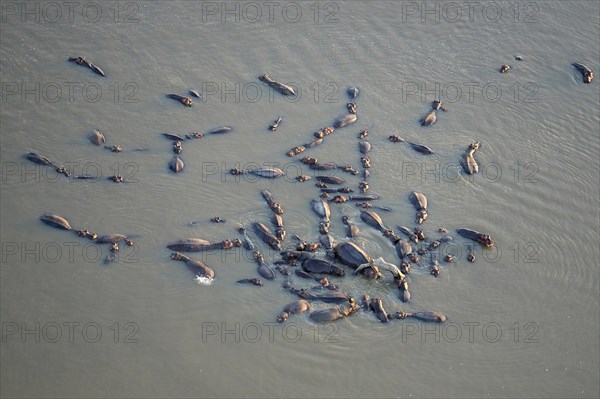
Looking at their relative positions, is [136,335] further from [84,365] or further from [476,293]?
[476,293]

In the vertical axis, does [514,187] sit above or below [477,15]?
below

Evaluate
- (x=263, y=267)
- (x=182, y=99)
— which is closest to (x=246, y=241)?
(x=263, y=267)

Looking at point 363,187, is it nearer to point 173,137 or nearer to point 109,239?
point 173,137

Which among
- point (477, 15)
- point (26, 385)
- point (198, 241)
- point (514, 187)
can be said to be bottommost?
point (26, 385)

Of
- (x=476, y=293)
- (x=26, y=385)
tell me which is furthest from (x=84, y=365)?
(x=476, y=293)

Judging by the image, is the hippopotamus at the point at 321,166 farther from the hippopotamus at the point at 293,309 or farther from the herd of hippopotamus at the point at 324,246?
the hippopotamus at the point at 293,309

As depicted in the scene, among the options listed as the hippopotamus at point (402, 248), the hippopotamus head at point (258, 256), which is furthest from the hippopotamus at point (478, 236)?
the hippopotamus head at point (258, 256)

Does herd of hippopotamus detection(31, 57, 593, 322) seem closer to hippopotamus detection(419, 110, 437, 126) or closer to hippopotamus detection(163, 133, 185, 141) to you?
hippopotamus detection(163, 133, 185, 141)
